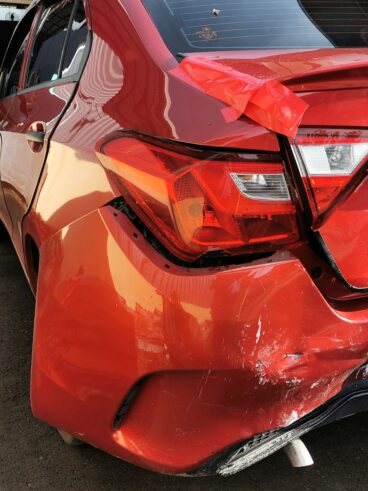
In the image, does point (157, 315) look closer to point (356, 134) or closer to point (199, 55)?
point (356, 134)

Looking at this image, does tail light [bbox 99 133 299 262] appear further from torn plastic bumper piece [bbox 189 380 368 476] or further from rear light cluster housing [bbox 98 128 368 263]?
torn plastic bumper piece [bbox 189 380 368 476]

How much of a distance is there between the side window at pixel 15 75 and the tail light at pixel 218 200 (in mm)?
2231

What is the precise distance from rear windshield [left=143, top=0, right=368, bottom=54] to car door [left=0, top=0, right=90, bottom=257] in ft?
1.21

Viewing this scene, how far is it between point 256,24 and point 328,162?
75 cm

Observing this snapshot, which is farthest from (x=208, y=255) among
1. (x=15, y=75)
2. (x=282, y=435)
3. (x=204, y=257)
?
(x=15, y=75)

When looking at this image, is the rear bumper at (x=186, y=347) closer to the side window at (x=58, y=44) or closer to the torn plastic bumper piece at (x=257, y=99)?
the torn plastic bumper piece at (x=257, y=99)

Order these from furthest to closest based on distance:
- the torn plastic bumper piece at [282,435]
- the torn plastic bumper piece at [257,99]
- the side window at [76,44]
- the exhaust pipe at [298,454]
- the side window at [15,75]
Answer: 1. the side window at [15,75]
2. the side window at [76,44]
3. the exhaust pipe at [298,454]
4. the torn plastic bumper piece at [282,435]
5. the torn plastic bumper piece at [257,99]

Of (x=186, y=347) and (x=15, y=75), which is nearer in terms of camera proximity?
(x=186, y=347)

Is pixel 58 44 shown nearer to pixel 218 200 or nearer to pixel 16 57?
pixel 16 57

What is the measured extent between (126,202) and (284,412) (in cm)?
67

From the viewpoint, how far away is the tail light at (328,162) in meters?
1.21

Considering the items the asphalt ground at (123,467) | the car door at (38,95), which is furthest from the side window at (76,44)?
the asphalt ground at (123,467)

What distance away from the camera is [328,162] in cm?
122

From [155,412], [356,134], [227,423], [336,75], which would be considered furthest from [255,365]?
[336,75]
